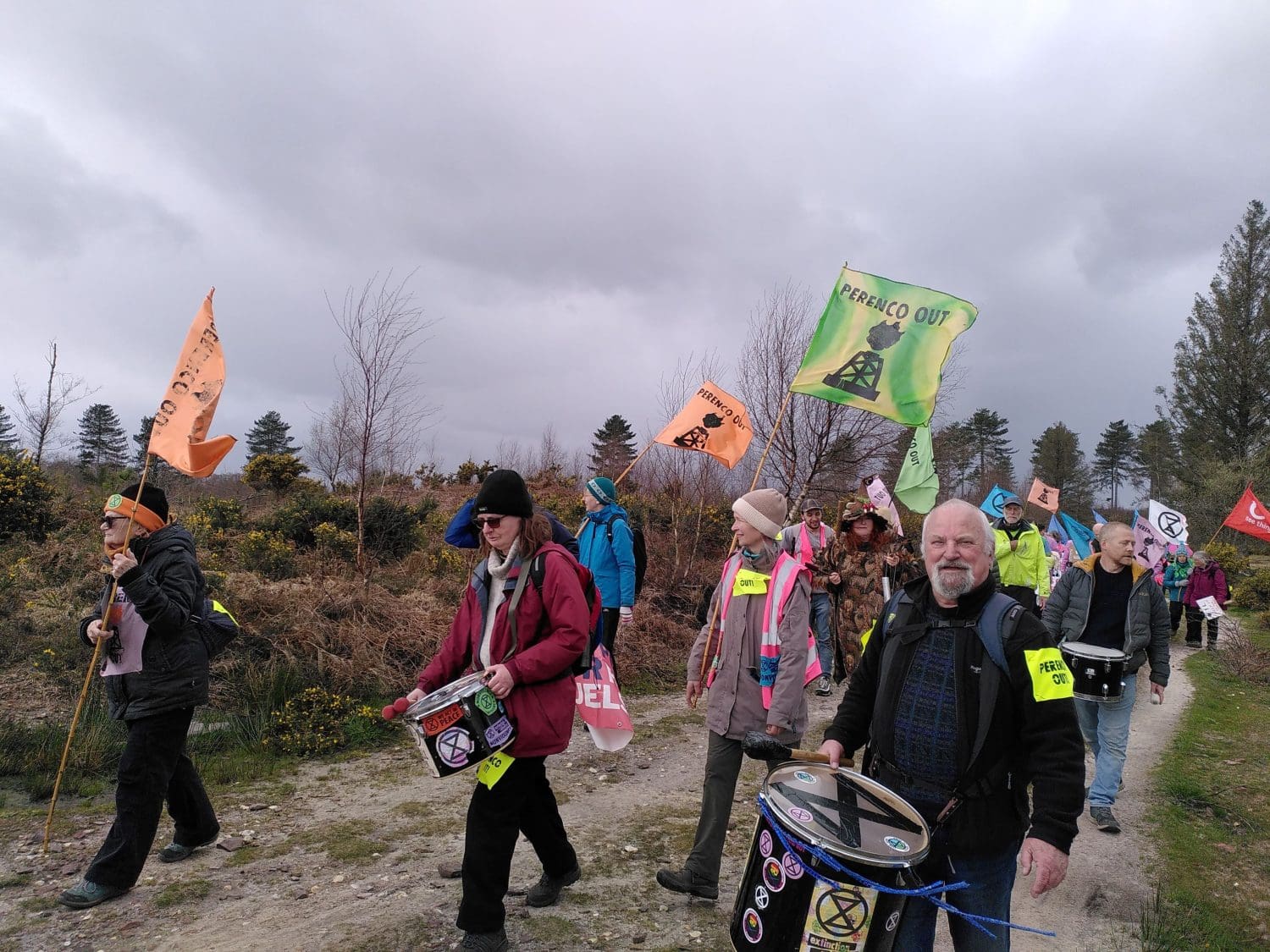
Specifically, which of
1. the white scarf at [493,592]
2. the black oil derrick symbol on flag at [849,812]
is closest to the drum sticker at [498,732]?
the white scarf at [493,592]

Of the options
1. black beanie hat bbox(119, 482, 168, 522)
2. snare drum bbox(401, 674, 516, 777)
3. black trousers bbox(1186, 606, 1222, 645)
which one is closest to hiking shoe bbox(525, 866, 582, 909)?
snare drum bbox(401, 674, 516, 777)

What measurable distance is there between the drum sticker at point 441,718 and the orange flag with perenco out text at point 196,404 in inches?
95.3

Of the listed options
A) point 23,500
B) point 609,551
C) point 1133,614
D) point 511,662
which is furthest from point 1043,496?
point 23,500

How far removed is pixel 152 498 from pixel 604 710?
110 inches

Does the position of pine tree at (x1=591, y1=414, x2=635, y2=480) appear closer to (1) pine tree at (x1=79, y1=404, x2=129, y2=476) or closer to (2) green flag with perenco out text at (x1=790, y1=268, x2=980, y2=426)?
(2) green flag with perenco out text at (x1=790, y1=268, x2=980, y2=426)

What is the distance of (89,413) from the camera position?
49.8 meters

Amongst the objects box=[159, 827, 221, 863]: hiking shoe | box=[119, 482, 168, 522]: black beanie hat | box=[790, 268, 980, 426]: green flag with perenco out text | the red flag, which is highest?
box=[790, 268, 980, 426]: green flag with perenco out text

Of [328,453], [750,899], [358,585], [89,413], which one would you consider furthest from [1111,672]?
[89,413]

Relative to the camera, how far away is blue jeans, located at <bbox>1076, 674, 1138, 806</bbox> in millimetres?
5438

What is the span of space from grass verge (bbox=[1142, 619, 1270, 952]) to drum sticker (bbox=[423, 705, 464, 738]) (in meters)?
3.62

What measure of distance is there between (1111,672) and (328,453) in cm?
1207

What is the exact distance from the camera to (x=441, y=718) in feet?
10.1

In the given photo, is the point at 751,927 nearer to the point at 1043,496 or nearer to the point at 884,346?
the point at 884,346

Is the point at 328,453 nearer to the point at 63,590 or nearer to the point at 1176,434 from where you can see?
the point at 63,590
